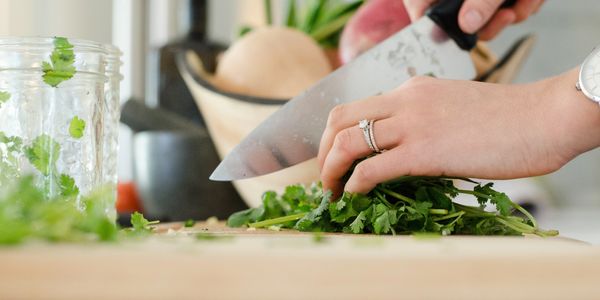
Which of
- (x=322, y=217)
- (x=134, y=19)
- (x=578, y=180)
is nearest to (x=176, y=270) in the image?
(x=322, y=217)

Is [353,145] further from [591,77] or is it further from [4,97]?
[4,97]

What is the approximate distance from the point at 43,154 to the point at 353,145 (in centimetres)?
34

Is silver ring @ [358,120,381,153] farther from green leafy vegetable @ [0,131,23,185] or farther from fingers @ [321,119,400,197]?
green leafy vegetable @ [0,131,23,185]

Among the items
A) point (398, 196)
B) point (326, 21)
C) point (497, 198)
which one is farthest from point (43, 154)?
point (326, 21)

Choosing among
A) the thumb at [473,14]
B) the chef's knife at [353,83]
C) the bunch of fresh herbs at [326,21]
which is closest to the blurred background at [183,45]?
the bunch of fresh herbs at [326,21]

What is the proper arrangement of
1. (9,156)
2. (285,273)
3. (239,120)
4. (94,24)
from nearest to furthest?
(285,273) < (9,156) < (239,120) < (94,24)

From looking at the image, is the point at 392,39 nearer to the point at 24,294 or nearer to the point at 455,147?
the point at 455,147

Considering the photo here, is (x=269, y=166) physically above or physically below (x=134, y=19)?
below

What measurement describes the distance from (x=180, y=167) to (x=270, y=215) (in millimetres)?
563

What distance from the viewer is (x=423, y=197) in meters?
0.96

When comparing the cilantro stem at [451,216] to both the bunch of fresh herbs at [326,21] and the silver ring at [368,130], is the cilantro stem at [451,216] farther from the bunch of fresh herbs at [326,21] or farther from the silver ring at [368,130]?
the bunch of fresh herbs at [326,21]

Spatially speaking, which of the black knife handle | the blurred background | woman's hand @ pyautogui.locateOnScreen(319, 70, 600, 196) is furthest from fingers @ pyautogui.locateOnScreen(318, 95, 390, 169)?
the blurred background

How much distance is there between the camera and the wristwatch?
2.92 ft

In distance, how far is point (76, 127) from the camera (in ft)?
3.02
